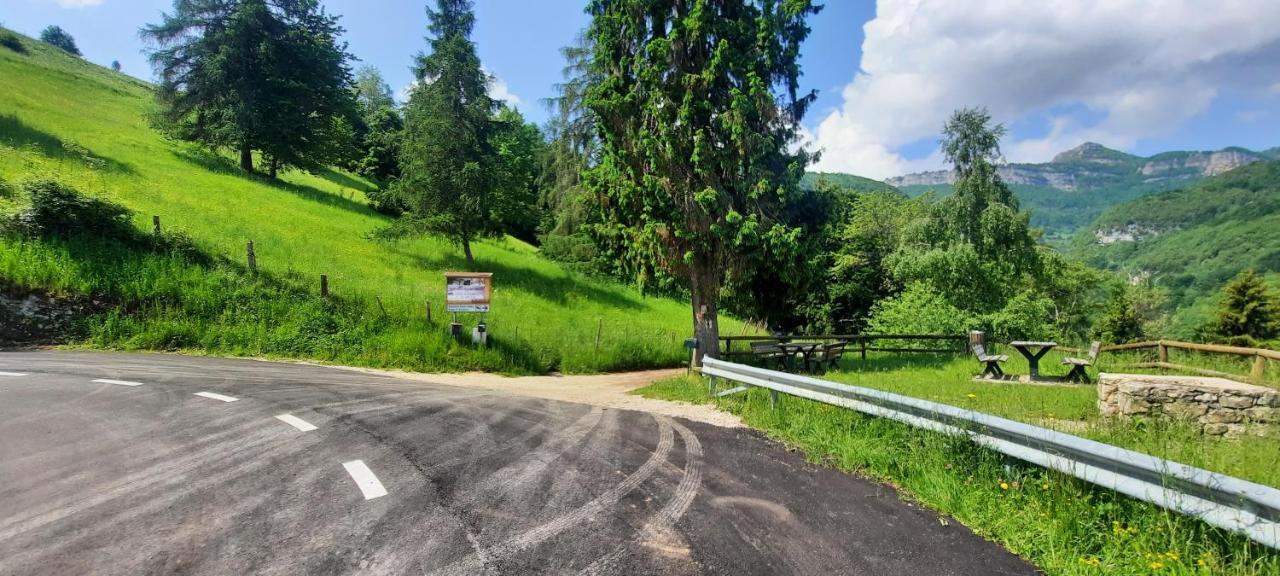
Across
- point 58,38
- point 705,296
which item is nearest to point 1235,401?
point 705,296

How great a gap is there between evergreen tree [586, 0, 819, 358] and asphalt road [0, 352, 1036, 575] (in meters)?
7.35

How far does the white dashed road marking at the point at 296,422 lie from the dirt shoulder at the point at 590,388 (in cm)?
396

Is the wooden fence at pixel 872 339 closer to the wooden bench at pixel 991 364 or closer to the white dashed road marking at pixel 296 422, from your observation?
the wooden bench at pixel 991 364

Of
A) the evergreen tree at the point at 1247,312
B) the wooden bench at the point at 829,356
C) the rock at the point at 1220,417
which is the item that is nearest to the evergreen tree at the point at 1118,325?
the evergreen tree at the point at 1247,312

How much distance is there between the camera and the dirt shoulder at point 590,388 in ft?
25.9

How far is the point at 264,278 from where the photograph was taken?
15.5 metres

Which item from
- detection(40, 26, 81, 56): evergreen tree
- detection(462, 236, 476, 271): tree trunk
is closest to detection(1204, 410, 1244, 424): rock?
detection(462, 236, 476, 271): tree trunk

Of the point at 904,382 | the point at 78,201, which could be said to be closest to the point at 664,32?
the point at 904,382

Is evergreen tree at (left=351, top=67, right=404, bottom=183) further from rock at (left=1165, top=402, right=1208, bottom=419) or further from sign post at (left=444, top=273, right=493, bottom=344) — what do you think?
rock at (left=1165, top=402, right=1208, bottom=419)

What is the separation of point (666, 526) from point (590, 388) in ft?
28.3

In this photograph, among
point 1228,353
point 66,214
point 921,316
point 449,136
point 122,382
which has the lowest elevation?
point 122,382

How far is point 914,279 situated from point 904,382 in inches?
734

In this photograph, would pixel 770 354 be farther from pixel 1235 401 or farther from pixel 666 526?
pixel 666 526

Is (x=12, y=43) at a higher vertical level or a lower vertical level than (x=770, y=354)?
higher
